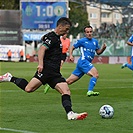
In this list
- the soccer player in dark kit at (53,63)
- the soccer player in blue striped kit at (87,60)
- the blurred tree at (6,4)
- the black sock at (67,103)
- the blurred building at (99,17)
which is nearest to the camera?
the black sock at (67,103)

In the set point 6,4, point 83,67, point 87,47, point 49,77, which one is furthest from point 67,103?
point 6,4

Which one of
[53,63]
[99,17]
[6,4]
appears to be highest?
[6,4]

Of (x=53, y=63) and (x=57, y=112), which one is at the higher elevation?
(x=53, y=63)

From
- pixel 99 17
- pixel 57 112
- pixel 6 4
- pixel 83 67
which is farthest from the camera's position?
pixel 99 17

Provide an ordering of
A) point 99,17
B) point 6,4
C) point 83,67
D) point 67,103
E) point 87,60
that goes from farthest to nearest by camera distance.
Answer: point 99,17 < point 6,4 < point 87,60 < point 83,67 < point 67,103

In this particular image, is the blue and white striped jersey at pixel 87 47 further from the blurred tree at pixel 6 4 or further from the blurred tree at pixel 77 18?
the blurred tree at pixel 77 18

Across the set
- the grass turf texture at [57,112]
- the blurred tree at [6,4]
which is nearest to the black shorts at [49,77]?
the grass turf texture at [57,112]

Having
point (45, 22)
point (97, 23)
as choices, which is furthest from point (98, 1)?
point (97, 23)

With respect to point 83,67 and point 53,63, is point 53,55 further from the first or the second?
point 83,67

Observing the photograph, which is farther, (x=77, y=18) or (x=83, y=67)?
(x=77, y=18)

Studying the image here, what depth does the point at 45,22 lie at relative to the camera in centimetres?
5538

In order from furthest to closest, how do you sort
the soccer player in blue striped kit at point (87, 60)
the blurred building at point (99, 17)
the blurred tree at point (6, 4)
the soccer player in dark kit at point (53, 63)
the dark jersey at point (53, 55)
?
the blurred building at point (99, 17)
the blurred tree at point (6, 4)
the soccer player in blue striped kit at point (87, 60)
the dark jersey at point (53, 55)
the soccer player in dark kit at point (53, 63)

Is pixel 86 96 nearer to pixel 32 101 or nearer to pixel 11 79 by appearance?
pixel 32 101

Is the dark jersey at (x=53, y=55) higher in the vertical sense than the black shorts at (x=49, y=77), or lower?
higher
